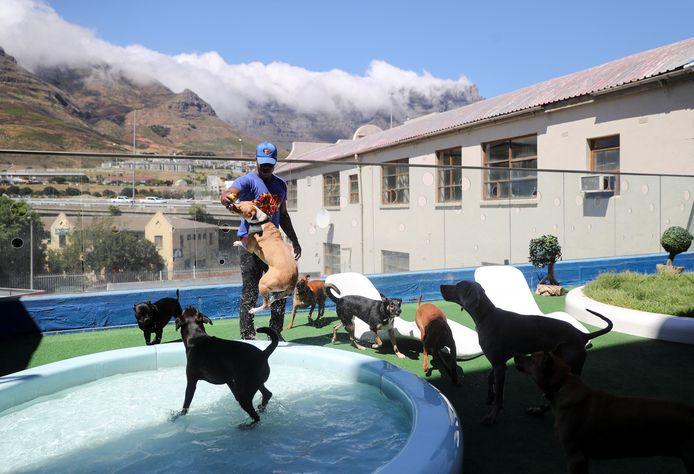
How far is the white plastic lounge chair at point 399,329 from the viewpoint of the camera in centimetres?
548

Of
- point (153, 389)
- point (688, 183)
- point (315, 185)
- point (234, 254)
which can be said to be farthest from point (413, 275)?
point (688, 183)

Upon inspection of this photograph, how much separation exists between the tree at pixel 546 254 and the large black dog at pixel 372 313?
17.0 feet

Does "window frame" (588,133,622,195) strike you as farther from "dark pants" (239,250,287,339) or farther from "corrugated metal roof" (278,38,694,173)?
"dark pants" (239,250,287,339)

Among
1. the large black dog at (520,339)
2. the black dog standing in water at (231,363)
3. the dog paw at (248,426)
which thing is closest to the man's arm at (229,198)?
the black dog standing in water at (231,363)

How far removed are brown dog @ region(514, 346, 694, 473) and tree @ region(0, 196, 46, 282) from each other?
279 inches

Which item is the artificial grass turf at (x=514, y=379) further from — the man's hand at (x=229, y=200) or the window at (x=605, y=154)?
the window at (x=605, y=154)

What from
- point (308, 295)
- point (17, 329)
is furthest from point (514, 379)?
point (17, 329)

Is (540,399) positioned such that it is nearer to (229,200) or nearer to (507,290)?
(507,290)

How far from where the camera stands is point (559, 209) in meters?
12.2

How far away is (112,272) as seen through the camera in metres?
7.59

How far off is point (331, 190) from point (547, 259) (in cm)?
454

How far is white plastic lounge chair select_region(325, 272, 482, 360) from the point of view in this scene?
5.48 m

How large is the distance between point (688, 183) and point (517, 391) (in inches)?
425

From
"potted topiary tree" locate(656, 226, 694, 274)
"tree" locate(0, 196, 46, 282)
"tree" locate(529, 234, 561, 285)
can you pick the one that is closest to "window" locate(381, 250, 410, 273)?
"tree" locate(529, 234, 561, 285)
